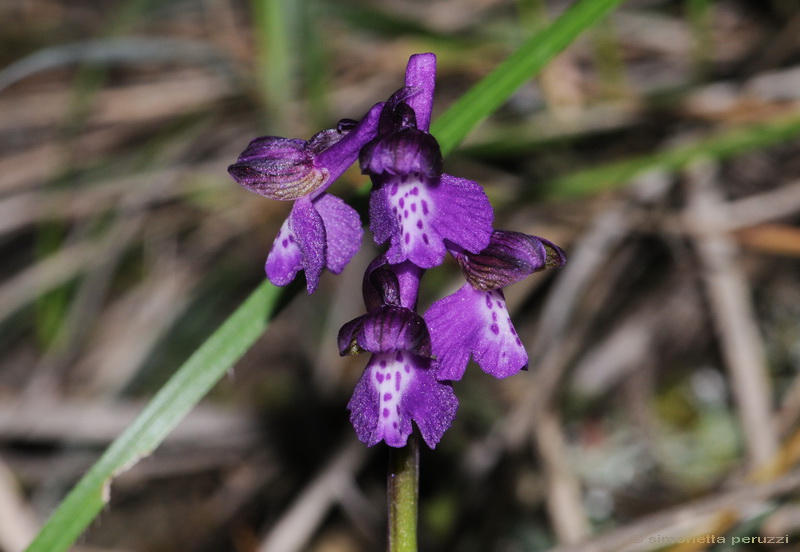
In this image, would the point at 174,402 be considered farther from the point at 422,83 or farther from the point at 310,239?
the point at 422,83

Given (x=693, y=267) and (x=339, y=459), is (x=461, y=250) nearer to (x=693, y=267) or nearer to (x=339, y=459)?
(x=339, y=459)

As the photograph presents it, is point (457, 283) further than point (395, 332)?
Yes

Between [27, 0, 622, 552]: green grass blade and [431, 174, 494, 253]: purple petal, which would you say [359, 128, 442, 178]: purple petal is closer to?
[431, 174, 494, 253]: purple petal

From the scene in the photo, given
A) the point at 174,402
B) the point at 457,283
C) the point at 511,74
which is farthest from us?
the point at 457,283

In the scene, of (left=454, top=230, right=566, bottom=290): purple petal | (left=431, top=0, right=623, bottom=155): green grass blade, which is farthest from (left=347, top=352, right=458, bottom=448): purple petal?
(left=431, top=0, right=623, bottom=155): green grass blade

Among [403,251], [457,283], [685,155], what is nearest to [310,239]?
[403,251]

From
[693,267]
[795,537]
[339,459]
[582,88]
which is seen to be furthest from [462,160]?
[795,537]
